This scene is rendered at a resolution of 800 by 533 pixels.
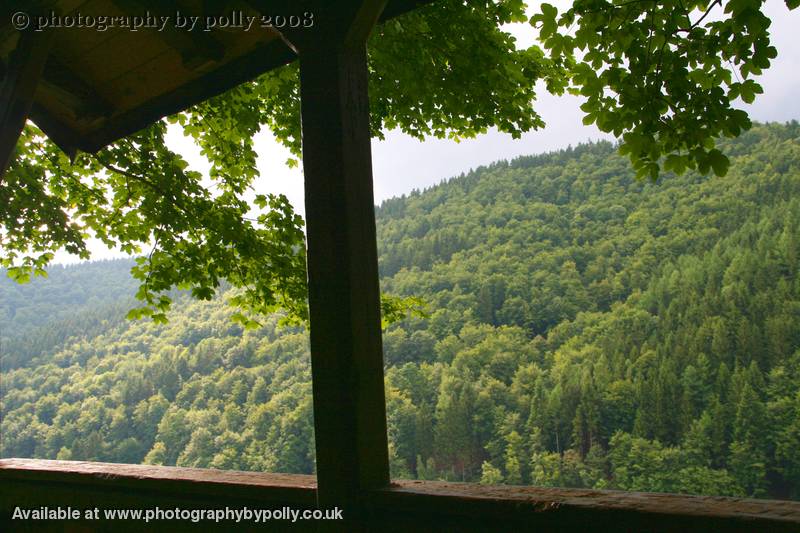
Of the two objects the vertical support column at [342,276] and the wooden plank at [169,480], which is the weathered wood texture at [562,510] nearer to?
the vertical support column at [342,276]

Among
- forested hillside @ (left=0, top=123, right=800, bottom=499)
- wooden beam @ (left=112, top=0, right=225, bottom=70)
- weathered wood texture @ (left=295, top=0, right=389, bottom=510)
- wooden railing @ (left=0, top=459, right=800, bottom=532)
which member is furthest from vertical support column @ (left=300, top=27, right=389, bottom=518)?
forested hillside @ (left=0, top=123, right=800, bottom=499)

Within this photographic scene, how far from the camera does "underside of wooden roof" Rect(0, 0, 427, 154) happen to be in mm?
2043

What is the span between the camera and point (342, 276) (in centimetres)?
152

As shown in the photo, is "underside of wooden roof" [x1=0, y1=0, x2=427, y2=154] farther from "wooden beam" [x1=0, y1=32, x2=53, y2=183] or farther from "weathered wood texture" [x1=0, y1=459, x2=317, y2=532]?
"weathered wood texture" [x1=0, y1=459, x2=317, y2=532]

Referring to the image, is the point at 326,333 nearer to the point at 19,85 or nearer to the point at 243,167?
the point at 19,85

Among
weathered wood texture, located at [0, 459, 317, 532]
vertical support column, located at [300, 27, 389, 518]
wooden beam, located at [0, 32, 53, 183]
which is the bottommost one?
weathered wood texture, located at [0, 459, 317, 532]

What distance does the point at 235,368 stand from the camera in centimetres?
7825

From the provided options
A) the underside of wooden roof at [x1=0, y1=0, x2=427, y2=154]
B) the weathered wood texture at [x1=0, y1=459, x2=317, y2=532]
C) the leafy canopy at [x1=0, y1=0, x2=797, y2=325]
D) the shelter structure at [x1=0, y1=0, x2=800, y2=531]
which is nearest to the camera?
the shelter structure at [x1=0, y1=0, x2=800, y2=531]

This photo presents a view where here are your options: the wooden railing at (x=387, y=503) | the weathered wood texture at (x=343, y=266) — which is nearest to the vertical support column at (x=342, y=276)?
the weathered wood texture at (x=343, y=266)

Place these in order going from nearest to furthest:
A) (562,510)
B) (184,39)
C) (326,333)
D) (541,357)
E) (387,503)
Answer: (562,510), (387,503), (326,333), (184,39), (541,357)

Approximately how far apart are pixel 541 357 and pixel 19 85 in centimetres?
7541

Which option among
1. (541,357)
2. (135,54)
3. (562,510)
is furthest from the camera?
(541,357)

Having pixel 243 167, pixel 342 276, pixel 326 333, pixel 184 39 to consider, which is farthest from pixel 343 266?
pixel 243 167

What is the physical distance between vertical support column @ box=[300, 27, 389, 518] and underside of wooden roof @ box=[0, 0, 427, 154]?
0.68 ft
